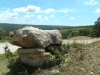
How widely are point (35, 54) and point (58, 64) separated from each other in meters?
0.95

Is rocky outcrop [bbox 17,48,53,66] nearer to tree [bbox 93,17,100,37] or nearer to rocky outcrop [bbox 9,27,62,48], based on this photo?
rocky outcrop [bbox 9,27,62,48]

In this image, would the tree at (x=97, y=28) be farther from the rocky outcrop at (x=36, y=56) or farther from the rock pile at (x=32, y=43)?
the rocky outcrop at (x=36, y=56)

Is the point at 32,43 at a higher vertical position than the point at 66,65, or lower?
higher

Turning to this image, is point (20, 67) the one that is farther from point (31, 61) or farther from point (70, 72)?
point (70, 72)

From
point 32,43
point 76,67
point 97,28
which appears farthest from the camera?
point 97,28

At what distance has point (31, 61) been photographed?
7.18 meters

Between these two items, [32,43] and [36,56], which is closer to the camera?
[36,56]

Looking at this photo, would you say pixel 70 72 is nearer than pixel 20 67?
Yes

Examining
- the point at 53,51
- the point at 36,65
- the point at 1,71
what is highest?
the point at 53,51

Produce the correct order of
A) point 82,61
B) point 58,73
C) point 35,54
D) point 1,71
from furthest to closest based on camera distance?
point 1,71
point 82,61
point 35,54
point 58,73

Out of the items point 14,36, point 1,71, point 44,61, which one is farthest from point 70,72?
point 1,71

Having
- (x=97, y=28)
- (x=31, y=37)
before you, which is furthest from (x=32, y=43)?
(x=97, y=28)

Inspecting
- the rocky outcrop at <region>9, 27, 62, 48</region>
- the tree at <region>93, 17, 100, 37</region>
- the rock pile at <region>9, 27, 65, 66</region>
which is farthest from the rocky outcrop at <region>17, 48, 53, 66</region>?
the tree at <region>93, 17, 100, 37</region>

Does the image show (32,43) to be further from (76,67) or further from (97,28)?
(97,28)
